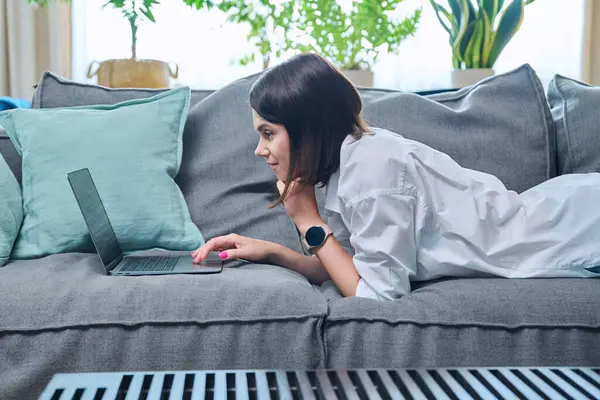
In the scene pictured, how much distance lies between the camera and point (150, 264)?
1.28 m

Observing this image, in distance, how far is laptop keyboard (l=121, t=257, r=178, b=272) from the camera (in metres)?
1.23

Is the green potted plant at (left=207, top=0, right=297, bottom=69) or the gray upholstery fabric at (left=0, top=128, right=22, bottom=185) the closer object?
the gray upholstery fabric at (left=0, top=128, right=22, bottom=185)

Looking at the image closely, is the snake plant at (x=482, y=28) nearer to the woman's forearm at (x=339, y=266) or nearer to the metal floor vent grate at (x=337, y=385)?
the woman's forearm at (x=339, y=266)

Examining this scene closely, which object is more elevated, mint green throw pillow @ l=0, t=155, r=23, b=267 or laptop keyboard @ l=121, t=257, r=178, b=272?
mint green throw pillow @ l=0, t=155, r=23, b=267

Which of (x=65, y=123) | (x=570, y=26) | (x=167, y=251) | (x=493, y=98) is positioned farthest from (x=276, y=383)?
(x=570, y=26)

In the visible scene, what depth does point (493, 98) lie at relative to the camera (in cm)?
162

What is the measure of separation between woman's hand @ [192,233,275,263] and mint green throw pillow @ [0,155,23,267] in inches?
16.0

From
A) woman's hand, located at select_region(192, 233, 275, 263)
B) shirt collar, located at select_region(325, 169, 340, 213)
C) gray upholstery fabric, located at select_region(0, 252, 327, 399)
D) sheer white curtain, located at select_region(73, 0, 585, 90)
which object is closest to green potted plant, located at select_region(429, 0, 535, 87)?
sheer white curtain, located at select_region(73, 0, 585, 90)

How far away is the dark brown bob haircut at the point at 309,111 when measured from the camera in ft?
4.13

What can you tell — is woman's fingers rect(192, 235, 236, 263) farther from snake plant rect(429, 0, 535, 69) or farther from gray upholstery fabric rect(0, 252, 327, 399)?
snake plant rect(429, 0, 535, 69)

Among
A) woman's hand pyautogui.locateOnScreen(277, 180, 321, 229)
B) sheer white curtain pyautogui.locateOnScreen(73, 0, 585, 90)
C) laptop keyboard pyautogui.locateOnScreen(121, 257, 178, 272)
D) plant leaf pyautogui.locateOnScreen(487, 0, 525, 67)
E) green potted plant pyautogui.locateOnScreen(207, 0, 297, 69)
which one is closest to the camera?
laptop keyboard pyautogui.locateOnScreen(121, 257, 178, 272)

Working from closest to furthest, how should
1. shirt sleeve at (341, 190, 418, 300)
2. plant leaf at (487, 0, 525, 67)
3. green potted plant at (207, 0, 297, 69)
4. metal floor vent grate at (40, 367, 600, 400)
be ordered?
metal floor vent grate at (40, 367, 600, 400) → shirt sleeve at (341, 190, 418, 300) → plant leaf at (487, 0, 525, 67) → green potted plant at (207, 0, 297, 69)

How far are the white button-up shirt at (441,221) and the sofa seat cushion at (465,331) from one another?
0.12m

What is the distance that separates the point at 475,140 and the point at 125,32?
153cm
